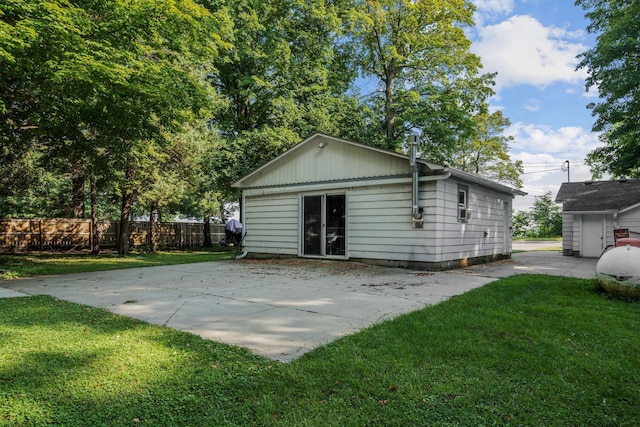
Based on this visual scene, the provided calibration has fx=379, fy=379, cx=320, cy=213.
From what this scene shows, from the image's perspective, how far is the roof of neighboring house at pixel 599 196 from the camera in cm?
1488

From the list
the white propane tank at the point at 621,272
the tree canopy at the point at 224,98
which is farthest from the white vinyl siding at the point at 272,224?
the white propane tank at the point at 621,272

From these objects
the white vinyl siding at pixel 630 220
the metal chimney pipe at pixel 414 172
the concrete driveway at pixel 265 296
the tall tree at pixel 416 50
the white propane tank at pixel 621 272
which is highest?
the tall tree at pixel 416 50

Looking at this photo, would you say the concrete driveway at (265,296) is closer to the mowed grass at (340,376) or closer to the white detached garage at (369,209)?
the mowed grass at (340,376)

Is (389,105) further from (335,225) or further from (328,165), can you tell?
(335,225)

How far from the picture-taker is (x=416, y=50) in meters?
19.6

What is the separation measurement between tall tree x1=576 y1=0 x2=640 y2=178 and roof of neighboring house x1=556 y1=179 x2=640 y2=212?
3.48ft

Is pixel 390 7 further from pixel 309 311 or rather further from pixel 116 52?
pixel 309 311

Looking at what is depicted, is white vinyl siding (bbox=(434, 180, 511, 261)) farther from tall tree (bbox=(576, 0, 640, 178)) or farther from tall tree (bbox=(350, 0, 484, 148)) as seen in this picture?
tall tree (bbox=(350, 0, 484, 148))

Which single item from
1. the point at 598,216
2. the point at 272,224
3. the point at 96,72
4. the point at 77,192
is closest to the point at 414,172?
the point at 272,224

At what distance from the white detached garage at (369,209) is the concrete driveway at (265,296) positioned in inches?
37.8

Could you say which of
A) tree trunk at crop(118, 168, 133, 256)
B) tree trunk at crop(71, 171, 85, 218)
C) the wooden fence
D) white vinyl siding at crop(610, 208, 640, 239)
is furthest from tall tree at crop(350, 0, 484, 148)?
tree trunk at crop(71, 171, 85, 218)

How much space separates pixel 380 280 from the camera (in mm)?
7414

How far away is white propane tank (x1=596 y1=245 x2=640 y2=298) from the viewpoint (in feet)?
18.1

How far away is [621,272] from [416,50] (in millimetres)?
16837
